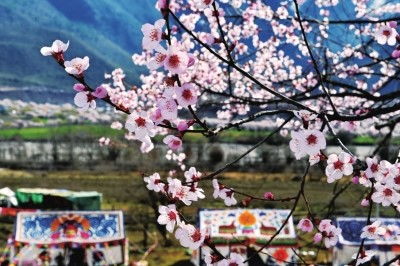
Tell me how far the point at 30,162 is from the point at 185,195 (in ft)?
210

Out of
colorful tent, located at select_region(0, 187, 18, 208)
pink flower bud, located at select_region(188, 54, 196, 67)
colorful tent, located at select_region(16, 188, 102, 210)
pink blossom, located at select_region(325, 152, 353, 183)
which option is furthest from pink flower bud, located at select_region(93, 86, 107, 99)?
colorful tent, located at select_region(16, 188, 102, 210)

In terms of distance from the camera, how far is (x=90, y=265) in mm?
13922

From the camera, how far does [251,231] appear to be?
14.1 meters

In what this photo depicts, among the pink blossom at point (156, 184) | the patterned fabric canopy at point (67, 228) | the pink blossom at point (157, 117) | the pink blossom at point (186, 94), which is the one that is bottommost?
the patterned fabric canopy at point (67, 228)

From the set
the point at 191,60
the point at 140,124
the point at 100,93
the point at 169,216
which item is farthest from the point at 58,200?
the point at 191,60

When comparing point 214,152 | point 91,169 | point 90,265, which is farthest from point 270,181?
point 90,265

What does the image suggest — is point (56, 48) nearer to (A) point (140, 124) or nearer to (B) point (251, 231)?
(A) point (140, 124)

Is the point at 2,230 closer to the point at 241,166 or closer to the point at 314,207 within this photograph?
the point at 314,207

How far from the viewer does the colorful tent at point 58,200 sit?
19711mm

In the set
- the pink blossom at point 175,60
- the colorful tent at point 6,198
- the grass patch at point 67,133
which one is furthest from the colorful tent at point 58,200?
the grass patch at point 67,133

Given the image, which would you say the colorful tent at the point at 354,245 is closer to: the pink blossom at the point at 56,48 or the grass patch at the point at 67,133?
the pink blossom at the point at 56,48

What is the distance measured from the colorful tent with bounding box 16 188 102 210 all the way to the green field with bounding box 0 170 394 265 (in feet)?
7.37

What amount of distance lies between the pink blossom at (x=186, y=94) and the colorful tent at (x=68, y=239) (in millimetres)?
11789

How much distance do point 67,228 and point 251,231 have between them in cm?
426
